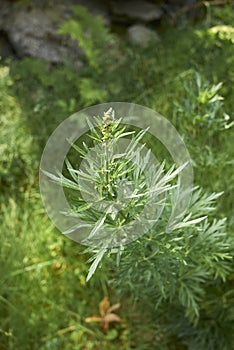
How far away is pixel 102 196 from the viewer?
1.21 meters

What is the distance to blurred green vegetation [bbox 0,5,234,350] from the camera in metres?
2.06

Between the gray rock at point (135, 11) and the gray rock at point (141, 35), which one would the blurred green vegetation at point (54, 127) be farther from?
the gray rock at point (135, 11)

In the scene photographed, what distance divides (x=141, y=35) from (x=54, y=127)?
1.04m

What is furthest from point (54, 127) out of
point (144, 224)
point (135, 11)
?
point (144, 224)

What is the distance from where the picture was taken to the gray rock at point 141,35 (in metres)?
3.22

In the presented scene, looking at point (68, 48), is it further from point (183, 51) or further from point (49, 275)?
point (49, 275)

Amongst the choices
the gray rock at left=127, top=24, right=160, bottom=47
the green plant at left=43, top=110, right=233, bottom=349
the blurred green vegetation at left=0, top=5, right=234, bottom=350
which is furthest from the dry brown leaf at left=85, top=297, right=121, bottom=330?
the gray rock at left=127, top=24, right=160, bottom=47

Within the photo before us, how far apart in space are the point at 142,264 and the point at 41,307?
2.95 ft

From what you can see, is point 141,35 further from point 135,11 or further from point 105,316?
point 105,316

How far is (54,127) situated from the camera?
2682 mm

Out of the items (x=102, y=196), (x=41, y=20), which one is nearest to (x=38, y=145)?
(x=41, y=20)

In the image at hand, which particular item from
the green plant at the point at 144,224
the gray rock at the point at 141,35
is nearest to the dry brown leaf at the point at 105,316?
the green plant at the point at 144,224

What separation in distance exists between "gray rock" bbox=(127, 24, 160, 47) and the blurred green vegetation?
0.27ft

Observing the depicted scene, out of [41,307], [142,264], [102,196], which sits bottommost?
[41,307]
